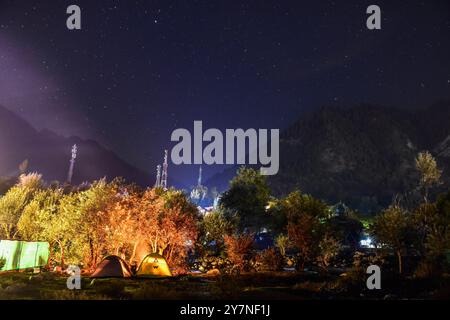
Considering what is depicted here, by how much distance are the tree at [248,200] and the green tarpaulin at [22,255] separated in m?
38.1

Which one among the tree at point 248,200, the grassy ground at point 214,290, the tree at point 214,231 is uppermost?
the tree at point 248,200

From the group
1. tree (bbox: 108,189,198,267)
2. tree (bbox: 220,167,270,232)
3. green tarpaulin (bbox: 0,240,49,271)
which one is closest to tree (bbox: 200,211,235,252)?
tree (bbox: 108,189,198,267)

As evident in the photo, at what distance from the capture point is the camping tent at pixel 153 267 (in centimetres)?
3006

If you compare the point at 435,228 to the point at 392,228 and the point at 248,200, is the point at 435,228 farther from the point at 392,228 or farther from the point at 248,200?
the point at 248,200

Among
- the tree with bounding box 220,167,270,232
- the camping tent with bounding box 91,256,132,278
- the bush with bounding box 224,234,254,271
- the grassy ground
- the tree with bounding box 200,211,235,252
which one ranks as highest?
the tree with bounding box 220,167,270,232

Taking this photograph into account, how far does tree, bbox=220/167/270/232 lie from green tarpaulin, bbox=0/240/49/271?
3806 centimetres

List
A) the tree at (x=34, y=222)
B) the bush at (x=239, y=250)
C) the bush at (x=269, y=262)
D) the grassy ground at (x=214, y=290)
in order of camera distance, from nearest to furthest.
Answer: the grassy ground at (x=214, y=290) < the bush at (x=239, y=250) < the tree at (x=34, y=222) < the bush at (x=269, y=262)

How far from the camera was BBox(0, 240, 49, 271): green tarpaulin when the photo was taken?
30.0m

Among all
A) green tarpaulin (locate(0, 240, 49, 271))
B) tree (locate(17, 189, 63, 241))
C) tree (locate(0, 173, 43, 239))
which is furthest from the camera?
tree (locate(0, 173, 43, 239))

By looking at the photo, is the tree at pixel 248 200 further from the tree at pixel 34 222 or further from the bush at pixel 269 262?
the tree at pixel 34 222

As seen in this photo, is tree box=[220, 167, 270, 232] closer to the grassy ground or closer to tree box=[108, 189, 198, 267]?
tree box=[108, 189, 198, 267]

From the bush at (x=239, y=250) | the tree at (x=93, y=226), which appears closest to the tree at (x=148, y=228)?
the tree at (x=93, y=226)
